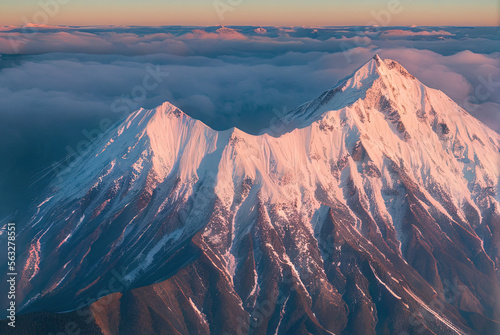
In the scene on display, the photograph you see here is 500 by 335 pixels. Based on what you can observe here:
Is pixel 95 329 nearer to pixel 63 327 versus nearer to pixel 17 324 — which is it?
pixel 63 327

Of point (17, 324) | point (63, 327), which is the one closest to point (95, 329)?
point (63, 327)
